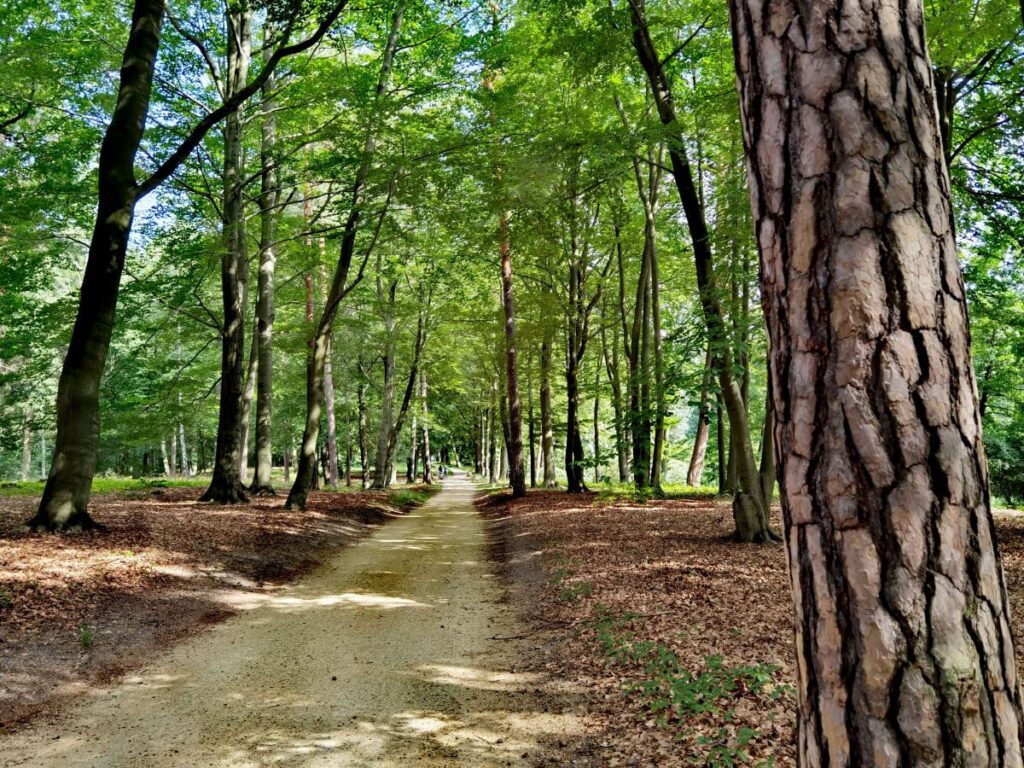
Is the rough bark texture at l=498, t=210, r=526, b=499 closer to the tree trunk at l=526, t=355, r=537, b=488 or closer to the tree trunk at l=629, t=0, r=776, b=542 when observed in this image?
the tree trunk at l=526, t=355, r=537, b=488

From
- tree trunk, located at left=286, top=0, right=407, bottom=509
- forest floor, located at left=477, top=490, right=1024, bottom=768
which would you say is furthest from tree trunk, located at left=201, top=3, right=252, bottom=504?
forest floor, located at left=477, top=490, right=1024, bottom=768

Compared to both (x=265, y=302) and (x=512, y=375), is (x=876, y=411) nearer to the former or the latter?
(x=265, y=302)

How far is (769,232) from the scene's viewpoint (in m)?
1.61

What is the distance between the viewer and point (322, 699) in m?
4.38

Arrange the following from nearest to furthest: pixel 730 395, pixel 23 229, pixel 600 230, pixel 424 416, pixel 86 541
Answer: pixel 86 541, pixel 730 395, pixel 23 229, pixel 600 230, pixel 424 416

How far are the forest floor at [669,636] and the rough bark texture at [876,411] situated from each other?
85.6 inches

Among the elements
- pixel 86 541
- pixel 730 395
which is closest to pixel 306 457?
pixel 86 541

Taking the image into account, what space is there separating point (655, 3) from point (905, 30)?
10606 mm

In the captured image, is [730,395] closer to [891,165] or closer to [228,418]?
[891,165]

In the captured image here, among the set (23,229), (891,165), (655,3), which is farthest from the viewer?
(23,229)

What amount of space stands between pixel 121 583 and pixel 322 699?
3.53 m

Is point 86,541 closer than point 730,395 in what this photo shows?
Yes

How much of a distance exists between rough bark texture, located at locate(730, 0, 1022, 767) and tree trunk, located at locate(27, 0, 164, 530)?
921 centimetres

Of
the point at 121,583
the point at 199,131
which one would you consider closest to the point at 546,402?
the point at 199,131
